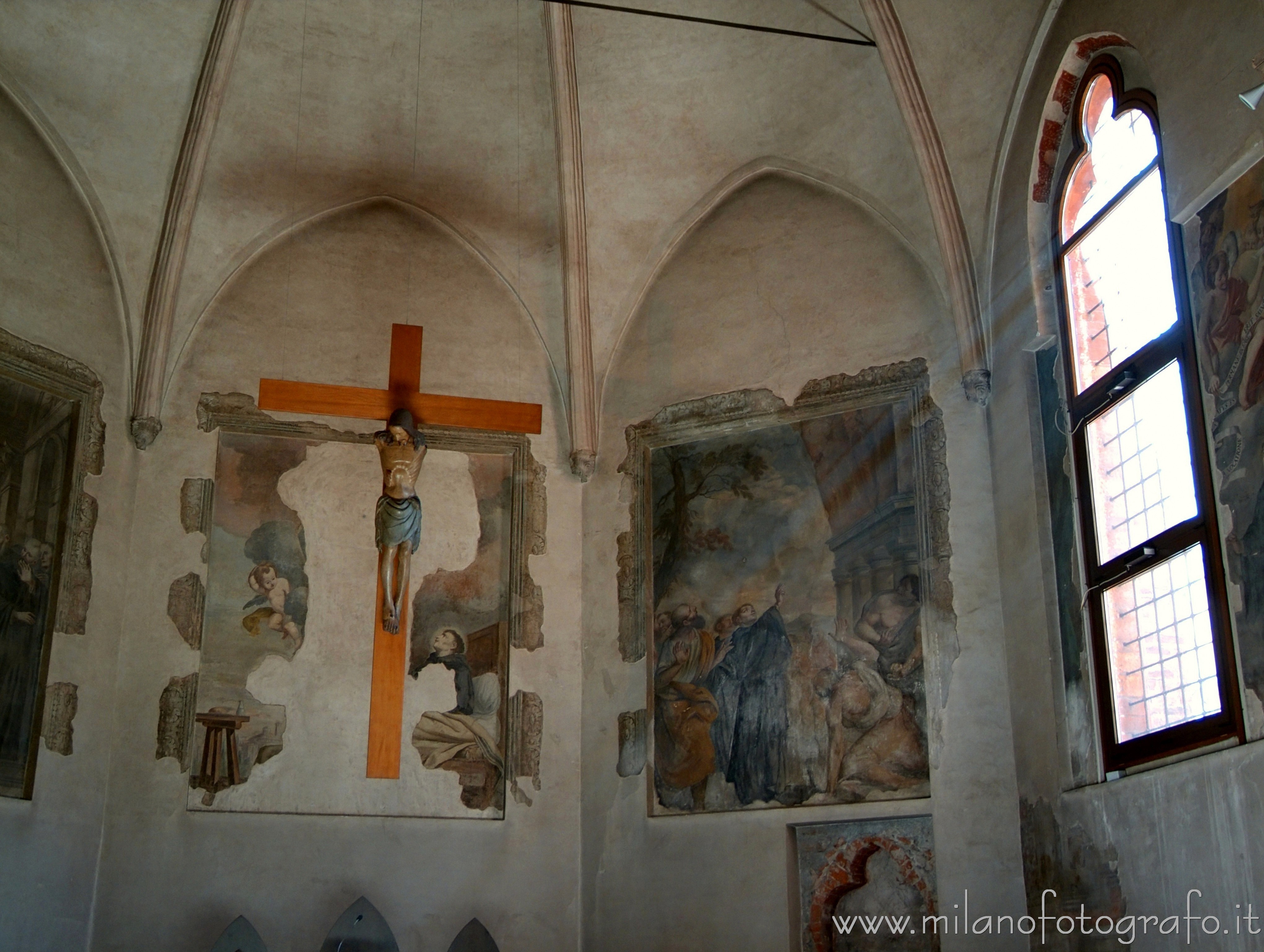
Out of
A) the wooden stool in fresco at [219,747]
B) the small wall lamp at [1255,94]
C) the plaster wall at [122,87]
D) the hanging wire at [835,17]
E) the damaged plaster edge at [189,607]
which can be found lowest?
the wooden stool in fresco at [219,747]

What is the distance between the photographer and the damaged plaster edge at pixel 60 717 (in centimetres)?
1255

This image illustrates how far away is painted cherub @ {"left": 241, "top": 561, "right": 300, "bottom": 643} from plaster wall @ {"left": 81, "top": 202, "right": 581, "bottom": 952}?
0.54 m

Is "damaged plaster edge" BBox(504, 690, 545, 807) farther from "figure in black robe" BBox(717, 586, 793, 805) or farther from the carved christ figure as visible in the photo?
"figure in black robe" BBox(717, 586, 793, 805)

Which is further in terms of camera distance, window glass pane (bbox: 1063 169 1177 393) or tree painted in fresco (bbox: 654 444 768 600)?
tree painted in fresco (bbox: 654 444 768 600)

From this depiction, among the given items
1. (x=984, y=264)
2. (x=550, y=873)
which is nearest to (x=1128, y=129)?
(x=984, y=264)

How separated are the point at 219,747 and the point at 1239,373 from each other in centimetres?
907

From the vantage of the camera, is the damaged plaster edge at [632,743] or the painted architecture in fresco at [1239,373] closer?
the painted architecture in fresco at [1239,373]

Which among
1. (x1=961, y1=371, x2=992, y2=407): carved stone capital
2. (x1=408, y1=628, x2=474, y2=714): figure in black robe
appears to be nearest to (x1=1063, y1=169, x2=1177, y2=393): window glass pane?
(x1=961, y1=371, x2=992, y2=407): carved stone capital

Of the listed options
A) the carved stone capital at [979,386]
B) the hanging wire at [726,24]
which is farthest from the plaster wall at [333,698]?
the carved stone capital at [979,386]

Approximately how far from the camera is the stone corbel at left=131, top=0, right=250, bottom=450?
13.9 meters

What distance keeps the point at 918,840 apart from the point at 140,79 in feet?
32.6

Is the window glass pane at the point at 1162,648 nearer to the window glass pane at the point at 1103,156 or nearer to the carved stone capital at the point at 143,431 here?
the window glass pane at the point at 1103,156

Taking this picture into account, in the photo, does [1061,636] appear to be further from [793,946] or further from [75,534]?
[75,534]

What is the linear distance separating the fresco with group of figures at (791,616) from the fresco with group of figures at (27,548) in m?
5.41
